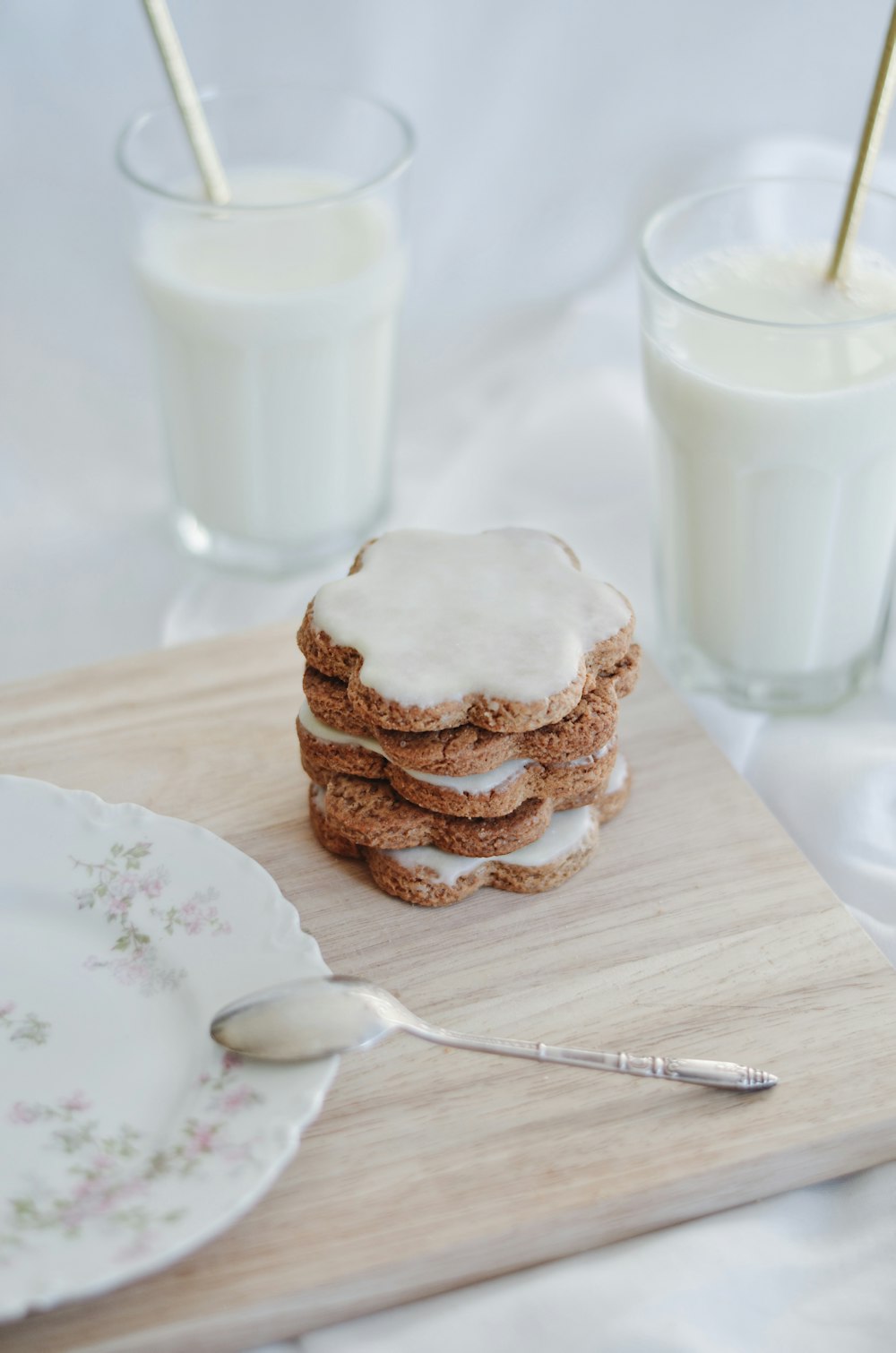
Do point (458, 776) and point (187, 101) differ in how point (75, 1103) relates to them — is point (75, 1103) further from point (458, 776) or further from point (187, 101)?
point (187, 101)

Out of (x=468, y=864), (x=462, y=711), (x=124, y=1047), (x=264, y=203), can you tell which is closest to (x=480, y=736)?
(x=462, y=711)

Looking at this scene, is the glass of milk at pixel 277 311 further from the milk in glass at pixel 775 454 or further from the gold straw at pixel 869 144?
the gold straw at pixel 869 144

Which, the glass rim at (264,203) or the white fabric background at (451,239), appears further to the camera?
the white fabric background at (451,239)

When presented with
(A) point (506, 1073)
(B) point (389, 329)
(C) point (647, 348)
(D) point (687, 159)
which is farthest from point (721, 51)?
(A) point (506, 1073)

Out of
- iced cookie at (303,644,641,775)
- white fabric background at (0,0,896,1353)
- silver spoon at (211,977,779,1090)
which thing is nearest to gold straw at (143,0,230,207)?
white fabric background at (0,0,896,1353)

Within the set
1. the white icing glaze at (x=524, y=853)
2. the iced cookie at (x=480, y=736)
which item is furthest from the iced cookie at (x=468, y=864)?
the iced cookie at (x=480, y=736)

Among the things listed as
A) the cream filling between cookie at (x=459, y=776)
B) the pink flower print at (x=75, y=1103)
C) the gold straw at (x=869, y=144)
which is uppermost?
the gold straw at (x=869, y=144)

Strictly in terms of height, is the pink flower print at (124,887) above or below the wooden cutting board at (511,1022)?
above

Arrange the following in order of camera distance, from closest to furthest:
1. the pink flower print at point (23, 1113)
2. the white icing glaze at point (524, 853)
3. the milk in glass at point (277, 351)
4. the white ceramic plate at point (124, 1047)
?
the white ceramic plate at point (124, 1047)
the pink flower print at point (23, 1113)
the white icing glaze at point (524, 853)
the milk in glass at point (277, 351)
